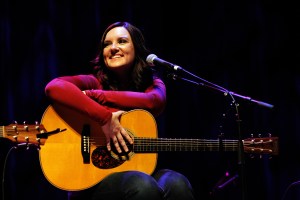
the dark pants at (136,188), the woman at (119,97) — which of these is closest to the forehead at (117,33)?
the woman at (119,97)

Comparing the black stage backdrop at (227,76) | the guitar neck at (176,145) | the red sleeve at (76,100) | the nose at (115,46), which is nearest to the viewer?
the red sleeve at (76,100)

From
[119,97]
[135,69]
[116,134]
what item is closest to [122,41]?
[135,69]

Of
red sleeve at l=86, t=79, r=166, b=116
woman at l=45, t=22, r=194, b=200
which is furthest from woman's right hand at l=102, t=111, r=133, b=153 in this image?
red sleeve at l=86, t=79, r=166, b=116

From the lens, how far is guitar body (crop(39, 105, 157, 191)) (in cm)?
196

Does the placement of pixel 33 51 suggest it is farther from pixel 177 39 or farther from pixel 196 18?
pixel 196 18

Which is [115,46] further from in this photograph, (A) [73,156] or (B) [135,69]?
(A) [73,156]

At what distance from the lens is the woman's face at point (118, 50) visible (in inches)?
94.3

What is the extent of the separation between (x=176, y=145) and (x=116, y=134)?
0.38m

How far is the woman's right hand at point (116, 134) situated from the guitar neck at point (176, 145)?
0.08 meters

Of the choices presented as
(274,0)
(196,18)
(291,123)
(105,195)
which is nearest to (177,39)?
(196,18)

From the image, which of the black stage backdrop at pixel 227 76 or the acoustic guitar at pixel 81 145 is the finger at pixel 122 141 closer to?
the acoustic guitar at pixel 81 145

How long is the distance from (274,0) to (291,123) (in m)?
1.07

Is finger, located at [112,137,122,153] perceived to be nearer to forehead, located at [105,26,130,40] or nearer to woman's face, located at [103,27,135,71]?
woman's face, located at [103,27,135,71]

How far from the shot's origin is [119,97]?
86.1 inches
